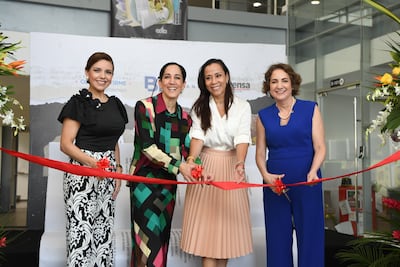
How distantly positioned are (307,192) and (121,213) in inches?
73.5

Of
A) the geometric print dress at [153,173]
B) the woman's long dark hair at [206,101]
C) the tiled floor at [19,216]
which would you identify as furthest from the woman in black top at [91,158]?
the tiled floor at [19,216]

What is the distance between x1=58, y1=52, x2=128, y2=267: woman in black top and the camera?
2.29 m

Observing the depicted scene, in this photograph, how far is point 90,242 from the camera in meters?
2.34

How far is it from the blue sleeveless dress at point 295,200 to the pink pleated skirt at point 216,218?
0.19 m

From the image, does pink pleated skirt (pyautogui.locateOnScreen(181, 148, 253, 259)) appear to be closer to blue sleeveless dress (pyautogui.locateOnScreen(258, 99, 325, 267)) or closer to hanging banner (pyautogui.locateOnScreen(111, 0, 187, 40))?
blue sleeveless dress (pyautogui.locateOnScreen(258, 99, 325, 267))

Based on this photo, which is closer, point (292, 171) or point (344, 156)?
point (292, 171)

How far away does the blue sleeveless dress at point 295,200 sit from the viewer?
8.20 feet

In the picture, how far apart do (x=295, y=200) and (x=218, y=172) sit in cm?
49

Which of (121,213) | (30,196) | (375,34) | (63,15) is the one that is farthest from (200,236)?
(63,15)

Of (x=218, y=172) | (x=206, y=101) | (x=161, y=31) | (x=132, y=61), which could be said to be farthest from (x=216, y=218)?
(x=161, y=31)

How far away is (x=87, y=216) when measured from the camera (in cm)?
229

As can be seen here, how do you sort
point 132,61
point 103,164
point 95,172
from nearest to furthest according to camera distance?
point 95,172 → point 103,164 → point 132,61

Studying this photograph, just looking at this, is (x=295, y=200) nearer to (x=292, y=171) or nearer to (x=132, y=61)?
(x=292, y=171)

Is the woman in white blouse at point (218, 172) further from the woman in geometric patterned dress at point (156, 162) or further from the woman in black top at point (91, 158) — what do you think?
the woman in black top at point (91, 158)
